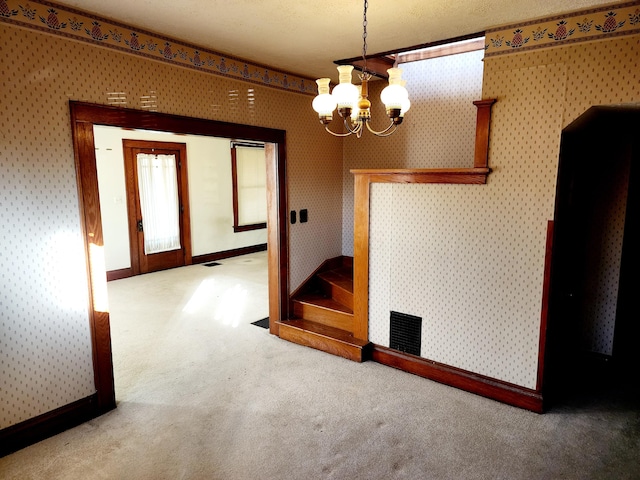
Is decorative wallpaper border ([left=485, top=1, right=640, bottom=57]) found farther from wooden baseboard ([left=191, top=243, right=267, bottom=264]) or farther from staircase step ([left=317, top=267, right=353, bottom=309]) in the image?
wooden baseboard ([left=191, top=243, right=267, bottom=264])

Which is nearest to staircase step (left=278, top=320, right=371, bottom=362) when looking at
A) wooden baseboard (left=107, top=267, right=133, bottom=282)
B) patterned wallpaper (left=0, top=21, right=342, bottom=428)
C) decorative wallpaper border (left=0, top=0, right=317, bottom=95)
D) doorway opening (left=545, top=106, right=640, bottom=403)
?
doorway opening (left=545, top=106, right=640, bottom=403)

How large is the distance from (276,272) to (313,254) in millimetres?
554

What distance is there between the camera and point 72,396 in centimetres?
280

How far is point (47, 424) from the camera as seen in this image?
105 inches

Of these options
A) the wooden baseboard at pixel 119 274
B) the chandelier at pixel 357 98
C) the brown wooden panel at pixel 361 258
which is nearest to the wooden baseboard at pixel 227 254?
the wooden baseboard at pixel 119 274

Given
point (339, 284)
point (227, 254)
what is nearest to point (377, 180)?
point (339, 284)

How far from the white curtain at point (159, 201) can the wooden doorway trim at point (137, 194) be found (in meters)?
0.09

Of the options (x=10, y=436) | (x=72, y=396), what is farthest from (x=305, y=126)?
(x=10, y=436)

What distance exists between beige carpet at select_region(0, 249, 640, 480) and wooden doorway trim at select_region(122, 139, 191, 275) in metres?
3.14

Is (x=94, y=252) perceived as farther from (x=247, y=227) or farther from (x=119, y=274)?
(x=247, y=227)

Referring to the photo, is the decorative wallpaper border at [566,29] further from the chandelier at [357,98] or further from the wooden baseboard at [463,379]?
the wooden baseboard at [463,379]

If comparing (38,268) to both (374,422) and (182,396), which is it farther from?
(374,422)

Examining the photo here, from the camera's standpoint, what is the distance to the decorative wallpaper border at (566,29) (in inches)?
97.7

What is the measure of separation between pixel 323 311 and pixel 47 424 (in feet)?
7.99
